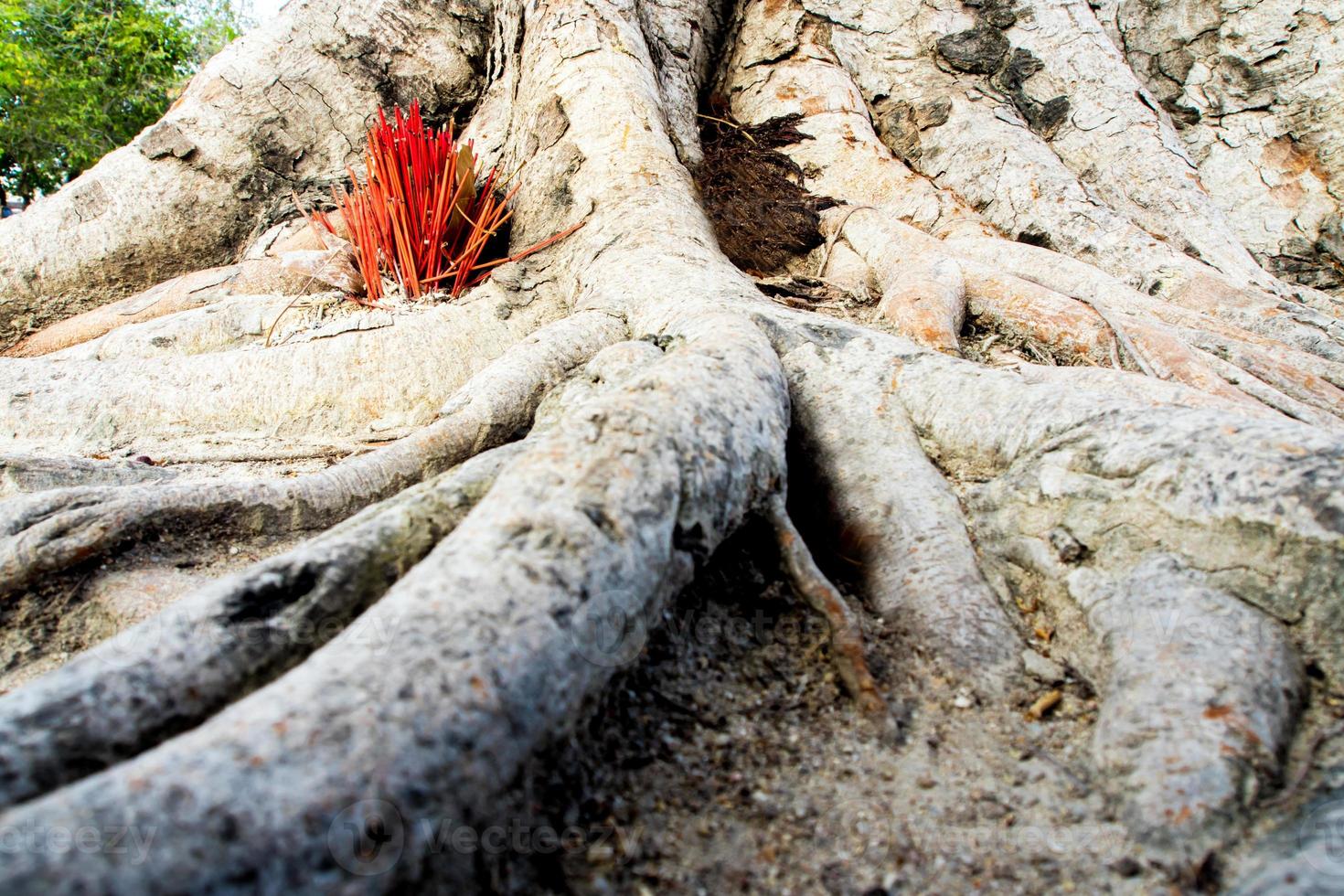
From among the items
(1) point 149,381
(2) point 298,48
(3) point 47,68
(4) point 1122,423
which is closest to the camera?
(4) point 1122,423

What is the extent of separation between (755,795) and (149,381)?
9.54 ft

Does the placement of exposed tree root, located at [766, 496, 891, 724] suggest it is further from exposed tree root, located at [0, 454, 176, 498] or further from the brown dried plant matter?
the brown dried plant matter

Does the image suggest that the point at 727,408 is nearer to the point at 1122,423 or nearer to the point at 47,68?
the point at 1122,423

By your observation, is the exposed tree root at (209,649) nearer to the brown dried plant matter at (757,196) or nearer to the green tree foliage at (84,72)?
the brown dried plant matter at (757,196)

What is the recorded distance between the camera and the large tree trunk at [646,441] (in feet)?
3.45

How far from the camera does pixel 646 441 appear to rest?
1475mm

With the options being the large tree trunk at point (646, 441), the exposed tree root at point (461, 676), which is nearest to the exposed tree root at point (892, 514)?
the large tree trunk at point (646, 441)

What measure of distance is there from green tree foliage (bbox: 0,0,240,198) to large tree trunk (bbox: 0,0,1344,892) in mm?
6870

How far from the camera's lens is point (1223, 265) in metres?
3.92

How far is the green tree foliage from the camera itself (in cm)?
927

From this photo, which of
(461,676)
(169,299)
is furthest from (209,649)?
(169,299)

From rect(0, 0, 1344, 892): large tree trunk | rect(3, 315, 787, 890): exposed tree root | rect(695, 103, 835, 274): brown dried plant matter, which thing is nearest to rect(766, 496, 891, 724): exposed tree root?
rect(0, 0, 1344, 892): large tree trunk

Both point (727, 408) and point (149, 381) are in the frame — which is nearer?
point (727, 408)

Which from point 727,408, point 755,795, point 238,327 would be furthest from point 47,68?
point 755,795
